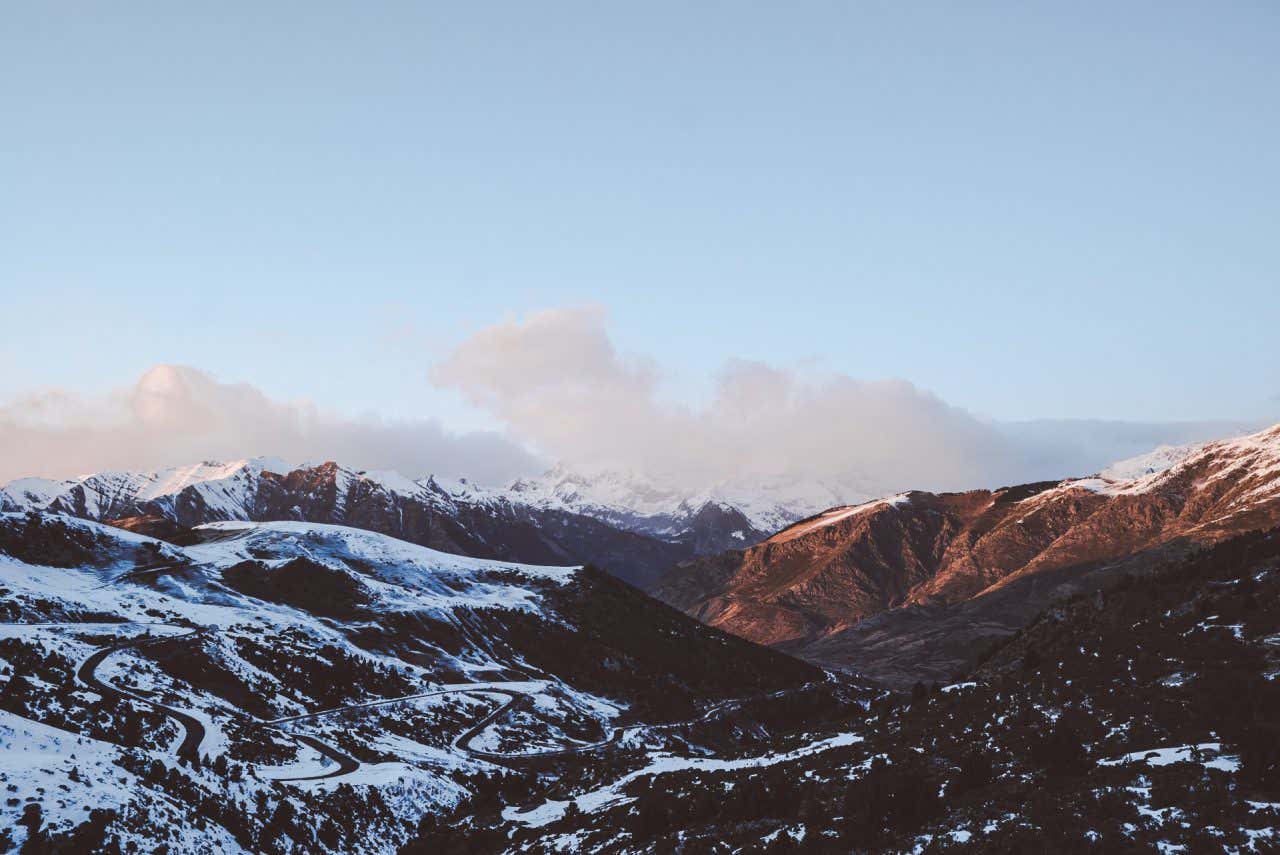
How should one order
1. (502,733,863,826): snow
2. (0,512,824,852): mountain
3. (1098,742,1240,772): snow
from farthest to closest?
(502,733,863,826): snow → (0,512,824,852): mountain → (1098,742,1240,772): snow

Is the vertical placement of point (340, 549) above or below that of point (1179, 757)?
below

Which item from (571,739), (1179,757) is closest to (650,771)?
(1179,757)

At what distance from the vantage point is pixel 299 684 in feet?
347

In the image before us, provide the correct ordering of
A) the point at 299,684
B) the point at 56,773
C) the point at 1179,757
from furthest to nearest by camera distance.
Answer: the point at 299,684, the point at 56,773, the point at 1179,757

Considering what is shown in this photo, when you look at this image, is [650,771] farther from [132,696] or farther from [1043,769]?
[132,696]

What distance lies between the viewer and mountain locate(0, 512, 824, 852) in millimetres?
44781

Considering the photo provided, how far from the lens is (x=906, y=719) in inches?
2087

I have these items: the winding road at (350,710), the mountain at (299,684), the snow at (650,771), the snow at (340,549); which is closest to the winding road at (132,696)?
the winding road at (350,710)

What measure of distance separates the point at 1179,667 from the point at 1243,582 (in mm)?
14822

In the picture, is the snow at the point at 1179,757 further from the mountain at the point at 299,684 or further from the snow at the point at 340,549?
the snow at the point at 340,549

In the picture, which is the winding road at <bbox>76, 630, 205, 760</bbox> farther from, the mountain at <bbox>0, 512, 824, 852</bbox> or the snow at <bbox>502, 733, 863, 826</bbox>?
the snow at <bbox>502, 733, 863, 826</bbox>

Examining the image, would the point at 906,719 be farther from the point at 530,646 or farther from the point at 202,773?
the point at 530,646

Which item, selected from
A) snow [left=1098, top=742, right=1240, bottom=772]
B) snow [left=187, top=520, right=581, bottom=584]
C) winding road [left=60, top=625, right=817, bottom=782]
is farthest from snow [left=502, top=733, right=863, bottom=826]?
snow [left=187, top=520, right=581, bottom=584]

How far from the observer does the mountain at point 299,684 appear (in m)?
44.8
